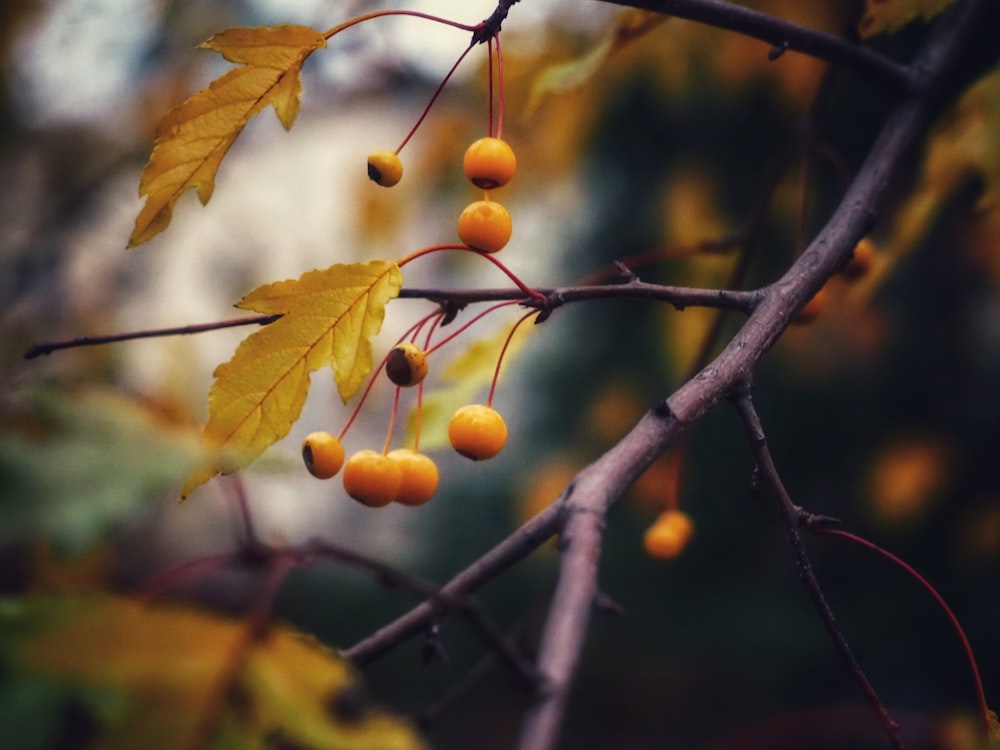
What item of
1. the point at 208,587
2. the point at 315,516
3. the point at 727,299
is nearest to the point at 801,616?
the point at 727,299

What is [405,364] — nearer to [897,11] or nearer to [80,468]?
[80,468]

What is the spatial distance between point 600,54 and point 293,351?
42 cm

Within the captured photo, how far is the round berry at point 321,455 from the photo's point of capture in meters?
0.55

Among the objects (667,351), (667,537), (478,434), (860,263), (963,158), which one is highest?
(963,158)

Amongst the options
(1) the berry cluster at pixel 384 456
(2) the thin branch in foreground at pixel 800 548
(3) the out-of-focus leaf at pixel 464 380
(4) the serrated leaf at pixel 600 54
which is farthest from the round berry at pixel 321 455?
(4) the serrated leaf at pixel 600 54

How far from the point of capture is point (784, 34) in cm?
60

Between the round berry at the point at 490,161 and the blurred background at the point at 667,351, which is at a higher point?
the round berry at the point at 490,161

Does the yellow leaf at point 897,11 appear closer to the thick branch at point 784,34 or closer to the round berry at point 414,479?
the thick branch at point 784,34

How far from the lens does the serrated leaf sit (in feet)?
2.30

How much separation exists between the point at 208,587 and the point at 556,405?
1722 mm

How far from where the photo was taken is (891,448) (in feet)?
5.18

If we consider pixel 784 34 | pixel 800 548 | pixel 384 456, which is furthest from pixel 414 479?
pixel 784 34

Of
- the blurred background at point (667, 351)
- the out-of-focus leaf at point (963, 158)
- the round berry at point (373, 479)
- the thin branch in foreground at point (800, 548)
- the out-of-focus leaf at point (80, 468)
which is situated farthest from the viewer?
the blurred background at point (667, 351)

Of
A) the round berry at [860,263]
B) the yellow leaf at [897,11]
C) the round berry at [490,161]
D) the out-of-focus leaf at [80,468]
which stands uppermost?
the yellow leaf at [897,11]
